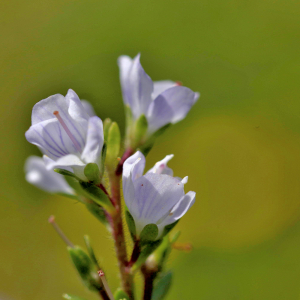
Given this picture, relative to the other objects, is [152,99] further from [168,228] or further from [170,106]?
[168,228]

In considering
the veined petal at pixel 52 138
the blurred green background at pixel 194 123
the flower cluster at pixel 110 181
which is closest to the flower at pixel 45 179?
the flower cluster at pixel 110 181

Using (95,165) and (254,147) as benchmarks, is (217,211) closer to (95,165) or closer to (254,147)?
(254,147)

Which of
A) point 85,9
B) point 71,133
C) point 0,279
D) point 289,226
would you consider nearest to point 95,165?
point 71,133

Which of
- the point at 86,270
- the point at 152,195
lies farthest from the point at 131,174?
the point at 86,270

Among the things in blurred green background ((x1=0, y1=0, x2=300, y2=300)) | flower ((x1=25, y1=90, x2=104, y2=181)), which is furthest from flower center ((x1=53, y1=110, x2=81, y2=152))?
blurred green background ((x1=0, y1=0, x2=300, y2=300))

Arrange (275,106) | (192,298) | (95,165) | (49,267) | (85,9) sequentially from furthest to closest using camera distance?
(85,9) → (275,106) → (49,267) → (192,298) → (95,165)

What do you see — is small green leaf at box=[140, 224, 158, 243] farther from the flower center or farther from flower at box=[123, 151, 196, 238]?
the flower center

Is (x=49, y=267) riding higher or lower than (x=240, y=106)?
lower
